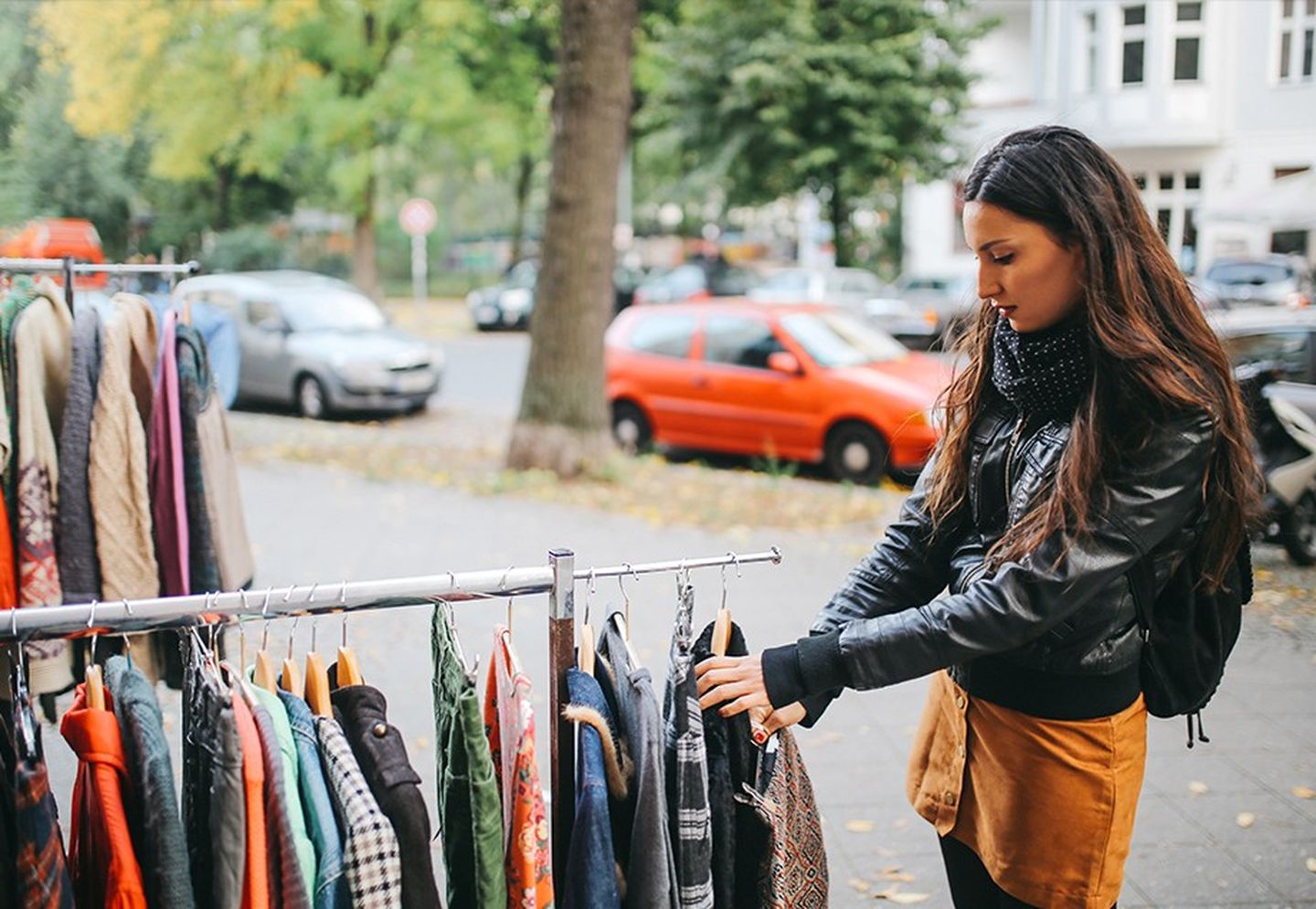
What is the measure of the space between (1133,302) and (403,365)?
13.3m

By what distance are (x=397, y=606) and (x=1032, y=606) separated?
3.44 ft

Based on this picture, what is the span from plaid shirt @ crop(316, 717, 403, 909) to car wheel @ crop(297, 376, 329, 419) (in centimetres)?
1301

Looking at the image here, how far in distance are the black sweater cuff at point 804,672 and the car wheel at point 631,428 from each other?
9614 mm

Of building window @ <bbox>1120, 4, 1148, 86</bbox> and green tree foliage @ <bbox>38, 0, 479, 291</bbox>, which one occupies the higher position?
green tree foliage @ <bbox>38, 0, 479, 291</bbox>

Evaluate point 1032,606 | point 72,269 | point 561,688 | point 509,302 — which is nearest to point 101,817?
point 561,688

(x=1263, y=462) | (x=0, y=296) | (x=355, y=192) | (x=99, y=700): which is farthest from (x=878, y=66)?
(x=99, y=700)

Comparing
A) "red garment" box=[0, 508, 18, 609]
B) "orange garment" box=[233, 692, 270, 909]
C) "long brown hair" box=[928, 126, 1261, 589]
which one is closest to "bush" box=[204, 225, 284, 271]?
"red garment" box=[0, 508, 18, 609]

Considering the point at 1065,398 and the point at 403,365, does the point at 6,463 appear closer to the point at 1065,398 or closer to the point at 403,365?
the point at 1065,398

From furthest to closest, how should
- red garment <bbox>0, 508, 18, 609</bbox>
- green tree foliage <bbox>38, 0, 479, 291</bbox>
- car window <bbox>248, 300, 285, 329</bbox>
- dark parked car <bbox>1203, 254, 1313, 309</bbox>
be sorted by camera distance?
dark parked car <bbox>1203, 254, 1313, 309</bbox> < green tree foliage <bbox>38, 0, 479, 291</bbox> < car window <bbox>248, 300, 285, 329</bbox> < red garment <bbox>0, 508, 18, 609</bbox>

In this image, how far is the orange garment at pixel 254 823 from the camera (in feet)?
5.84

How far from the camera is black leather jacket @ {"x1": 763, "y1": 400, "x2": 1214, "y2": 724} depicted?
6.44 feet

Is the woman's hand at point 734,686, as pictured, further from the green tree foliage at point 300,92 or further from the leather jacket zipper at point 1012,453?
the green tree foliage at point 300,92

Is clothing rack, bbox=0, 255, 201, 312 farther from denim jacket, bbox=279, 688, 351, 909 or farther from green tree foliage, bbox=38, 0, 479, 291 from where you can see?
green tree foliage, bbox=38, 0, 479, 291

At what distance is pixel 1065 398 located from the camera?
2.08 meters
